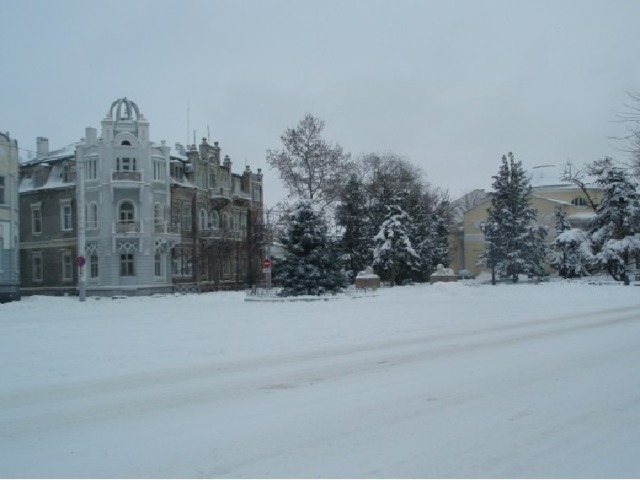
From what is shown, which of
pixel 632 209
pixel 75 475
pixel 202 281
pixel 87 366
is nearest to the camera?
pixel 75 475

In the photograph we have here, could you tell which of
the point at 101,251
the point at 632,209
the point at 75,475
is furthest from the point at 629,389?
the point at 101,251

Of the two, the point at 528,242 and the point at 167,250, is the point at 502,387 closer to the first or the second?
the point at 167,250

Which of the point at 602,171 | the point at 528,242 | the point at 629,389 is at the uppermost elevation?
the point at 602,171

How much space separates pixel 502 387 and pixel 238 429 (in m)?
4.33

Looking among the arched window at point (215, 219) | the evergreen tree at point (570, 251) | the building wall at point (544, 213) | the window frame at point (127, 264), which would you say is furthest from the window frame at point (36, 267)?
the building wall at point (544, 213)

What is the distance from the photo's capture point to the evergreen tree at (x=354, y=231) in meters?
58.2

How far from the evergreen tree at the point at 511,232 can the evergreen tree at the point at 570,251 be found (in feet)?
7.37

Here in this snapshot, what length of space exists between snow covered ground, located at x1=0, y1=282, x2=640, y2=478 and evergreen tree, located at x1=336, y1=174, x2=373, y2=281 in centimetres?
3942

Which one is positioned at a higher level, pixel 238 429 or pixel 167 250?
pixel 167 250

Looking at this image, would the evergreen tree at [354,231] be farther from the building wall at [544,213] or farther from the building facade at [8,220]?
the building facade at [8,220]

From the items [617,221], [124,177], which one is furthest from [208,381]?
[617,221]

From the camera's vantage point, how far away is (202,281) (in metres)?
55.1

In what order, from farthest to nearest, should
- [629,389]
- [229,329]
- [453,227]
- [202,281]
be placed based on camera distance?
[453,227] → [202,281] → [229,329] → [629,389]

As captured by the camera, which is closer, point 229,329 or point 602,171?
point 229,329
